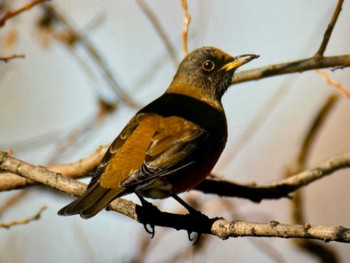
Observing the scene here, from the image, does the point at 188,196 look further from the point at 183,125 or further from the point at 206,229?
the point at 206,229

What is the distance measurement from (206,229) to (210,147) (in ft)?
3.74

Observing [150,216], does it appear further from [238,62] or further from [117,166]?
[238,62]

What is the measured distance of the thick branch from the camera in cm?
570

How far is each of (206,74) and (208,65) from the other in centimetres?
10

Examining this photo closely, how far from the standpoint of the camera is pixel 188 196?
22.0 feet

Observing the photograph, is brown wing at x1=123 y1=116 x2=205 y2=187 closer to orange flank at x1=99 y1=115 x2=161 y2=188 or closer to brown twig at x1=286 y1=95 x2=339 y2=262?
orange flank at x1=99 y1=115 x2=161 y2=188

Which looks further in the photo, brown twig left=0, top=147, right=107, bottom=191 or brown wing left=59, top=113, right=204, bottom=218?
brown twig left=0, top=147, right=107, bottom=191

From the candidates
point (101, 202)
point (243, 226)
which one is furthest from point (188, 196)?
point (243, 226)

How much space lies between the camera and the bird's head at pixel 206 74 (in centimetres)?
716

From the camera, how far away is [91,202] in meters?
5.04

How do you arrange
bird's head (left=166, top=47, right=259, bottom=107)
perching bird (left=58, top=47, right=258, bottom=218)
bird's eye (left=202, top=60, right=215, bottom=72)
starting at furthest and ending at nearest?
bird's eye (left=202, top=60, right=215, bottom=72) < bird's head (left=166, top=47, right=259, bottom=107) < perching bird (left=58, top=47, right=258, bottom=218)

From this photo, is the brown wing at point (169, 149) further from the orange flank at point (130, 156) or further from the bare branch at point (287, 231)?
the bare branch at point (287, 231)

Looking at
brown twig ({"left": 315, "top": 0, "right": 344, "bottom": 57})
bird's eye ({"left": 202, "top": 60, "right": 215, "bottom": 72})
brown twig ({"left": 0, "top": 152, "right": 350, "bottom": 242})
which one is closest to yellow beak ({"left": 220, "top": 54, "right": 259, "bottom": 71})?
bird's eye ({"left": 202, "top": 60, "right": 215, "bottom": 72})

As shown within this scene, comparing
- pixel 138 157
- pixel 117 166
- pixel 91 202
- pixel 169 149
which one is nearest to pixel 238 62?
pixel 169 149
